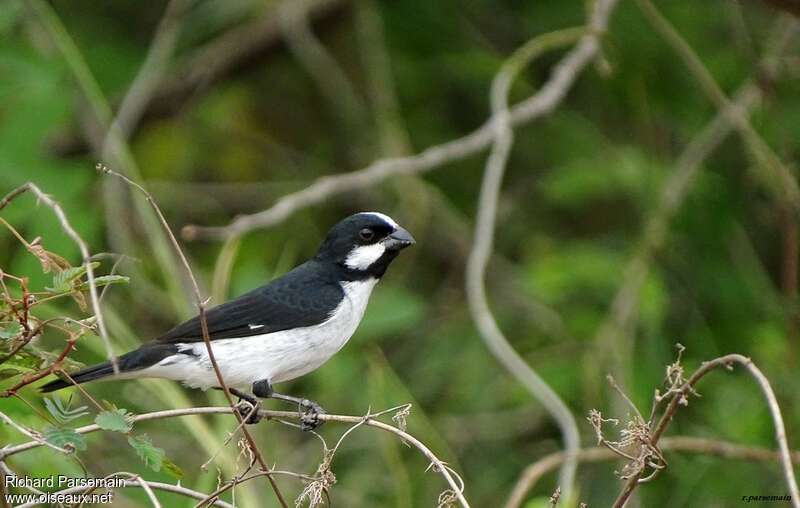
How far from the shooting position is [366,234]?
4531 mm

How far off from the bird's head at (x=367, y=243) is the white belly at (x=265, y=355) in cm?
36

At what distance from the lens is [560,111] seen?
752cm

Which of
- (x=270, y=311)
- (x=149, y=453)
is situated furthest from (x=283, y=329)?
(x=149, y=453)

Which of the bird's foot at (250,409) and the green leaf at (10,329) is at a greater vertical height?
the green leaf at (10,329)

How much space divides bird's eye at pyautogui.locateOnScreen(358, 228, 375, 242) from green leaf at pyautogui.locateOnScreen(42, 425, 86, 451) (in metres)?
2.14

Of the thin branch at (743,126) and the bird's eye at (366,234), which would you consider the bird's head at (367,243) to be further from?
the thin branch at (743,126)

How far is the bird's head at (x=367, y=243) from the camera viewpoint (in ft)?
14.8

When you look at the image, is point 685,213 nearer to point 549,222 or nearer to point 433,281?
point 549,222

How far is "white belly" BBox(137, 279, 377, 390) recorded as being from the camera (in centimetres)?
404

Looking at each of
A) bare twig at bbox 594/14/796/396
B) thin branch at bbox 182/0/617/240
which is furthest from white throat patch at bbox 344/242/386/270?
bare twig at bbox 594/14/796/396

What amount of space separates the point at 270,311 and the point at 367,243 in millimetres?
491

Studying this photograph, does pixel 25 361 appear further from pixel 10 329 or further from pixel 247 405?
pixel 247 405

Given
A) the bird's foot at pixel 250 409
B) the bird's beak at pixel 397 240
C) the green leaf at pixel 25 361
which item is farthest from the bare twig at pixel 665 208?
the green leaf at pixel 25 361

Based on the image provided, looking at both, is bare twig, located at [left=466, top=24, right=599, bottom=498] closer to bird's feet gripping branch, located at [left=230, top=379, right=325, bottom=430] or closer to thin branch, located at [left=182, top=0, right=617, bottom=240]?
thin branch, located at [left=182, top=0, right=617, bottom=240]
